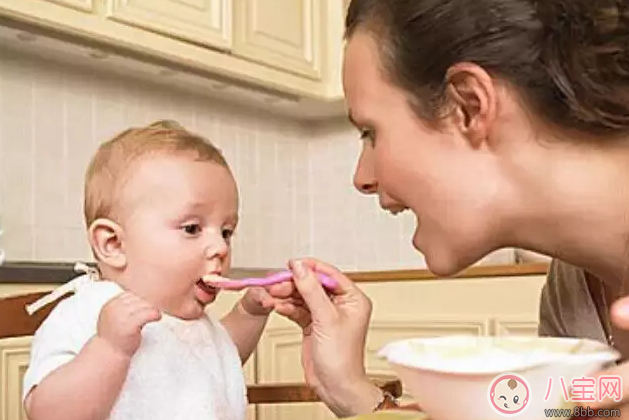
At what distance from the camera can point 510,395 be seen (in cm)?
64

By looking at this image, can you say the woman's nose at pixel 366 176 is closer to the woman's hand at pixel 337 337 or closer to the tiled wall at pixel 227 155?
the woman's hand at pixel 337 337

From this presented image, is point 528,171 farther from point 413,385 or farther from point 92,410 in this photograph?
point 92,410

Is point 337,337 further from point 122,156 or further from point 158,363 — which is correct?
point 122,156

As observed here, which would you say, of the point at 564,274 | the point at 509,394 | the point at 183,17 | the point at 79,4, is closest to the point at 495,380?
the point at 509,394

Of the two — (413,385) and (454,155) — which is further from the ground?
(454,155)

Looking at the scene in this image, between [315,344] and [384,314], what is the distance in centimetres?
128

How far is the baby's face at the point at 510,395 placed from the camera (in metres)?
0.63

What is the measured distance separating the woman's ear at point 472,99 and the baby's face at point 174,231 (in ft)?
1.28

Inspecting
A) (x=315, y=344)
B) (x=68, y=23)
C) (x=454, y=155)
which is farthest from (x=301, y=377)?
(x=454, y=155)

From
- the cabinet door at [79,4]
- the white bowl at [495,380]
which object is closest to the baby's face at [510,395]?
the white bowl at [495,380]

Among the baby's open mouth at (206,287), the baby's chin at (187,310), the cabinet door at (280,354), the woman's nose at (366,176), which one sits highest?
the woman's nose at (366,176)

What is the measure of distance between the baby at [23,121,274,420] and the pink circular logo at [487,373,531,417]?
1.65 feet

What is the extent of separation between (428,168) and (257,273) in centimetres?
173

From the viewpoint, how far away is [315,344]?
3.71 ft
